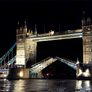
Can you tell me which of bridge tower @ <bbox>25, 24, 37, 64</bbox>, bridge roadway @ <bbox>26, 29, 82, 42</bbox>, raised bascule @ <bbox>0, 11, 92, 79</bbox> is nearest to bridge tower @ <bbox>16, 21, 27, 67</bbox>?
raised bascule @ <bbox>0, 11, 92, 79</bbox>

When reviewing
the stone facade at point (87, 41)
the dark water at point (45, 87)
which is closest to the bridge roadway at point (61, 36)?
the stone facade at point (87, 41)

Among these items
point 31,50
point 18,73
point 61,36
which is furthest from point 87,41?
point 18,73

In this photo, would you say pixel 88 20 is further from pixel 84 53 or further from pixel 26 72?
pixel 26 72

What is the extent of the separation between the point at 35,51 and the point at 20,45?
14.7 ft

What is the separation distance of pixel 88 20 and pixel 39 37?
40.1ft

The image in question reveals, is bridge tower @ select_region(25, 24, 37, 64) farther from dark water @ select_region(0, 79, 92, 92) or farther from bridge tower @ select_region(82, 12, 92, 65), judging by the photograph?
dark water @ select_region(0, 79, 92, 92)

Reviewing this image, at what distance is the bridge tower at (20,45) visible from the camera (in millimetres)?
53219

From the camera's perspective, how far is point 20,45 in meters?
54.0

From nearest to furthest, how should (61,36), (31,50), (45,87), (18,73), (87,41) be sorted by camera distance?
(45,87), (87,41), (61,36), (18,73), (31,50)

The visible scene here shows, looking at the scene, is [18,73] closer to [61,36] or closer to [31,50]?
[31,50]

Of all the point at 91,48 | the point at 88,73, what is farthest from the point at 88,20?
the point at 88,73

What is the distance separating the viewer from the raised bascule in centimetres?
4544

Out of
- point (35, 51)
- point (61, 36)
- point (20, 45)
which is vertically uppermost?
point (61, 36)

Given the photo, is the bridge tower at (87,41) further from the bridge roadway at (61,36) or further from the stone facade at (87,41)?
the bridge roadway at (61,36)
